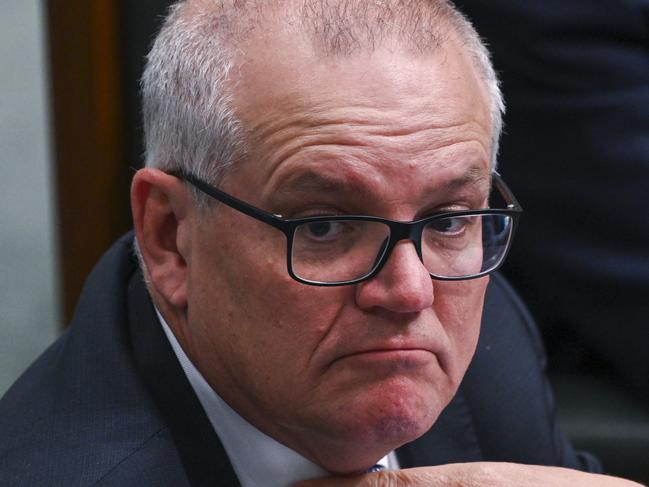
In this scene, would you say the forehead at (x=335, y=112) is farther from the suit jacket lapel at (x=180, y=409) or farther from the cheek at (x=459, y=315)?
the suit jacket lapel at (x=180, y=409)

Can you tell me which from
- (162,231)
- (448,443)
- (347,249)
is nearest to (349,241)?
(347,249)

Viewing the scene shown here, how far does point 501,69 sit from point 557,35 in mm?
111

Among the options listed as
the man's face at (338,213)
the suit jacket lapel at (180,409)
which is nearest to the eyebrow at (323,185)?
the man's face at (338,213)

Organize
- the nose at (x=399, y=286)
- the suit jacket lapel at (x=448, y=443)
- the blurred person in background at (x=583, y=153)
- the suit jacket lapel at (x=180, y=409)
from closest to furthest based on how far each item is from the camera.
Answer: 1. the nose at (x=399, y=286)
2. the suit jacket lapel at (x=180, y=409)
3. the suit jacket lapel at (x=448, y=443)
4. the blurred person in background at (x=583, y=153)

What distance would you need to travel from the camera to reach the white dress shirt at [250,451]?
57.3 inches

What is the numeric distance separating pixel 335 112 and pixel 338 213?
0.11 m

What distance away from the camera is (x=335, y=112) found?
1315 mm

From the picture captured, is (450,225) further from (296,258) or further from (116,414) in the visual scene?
(116,414)

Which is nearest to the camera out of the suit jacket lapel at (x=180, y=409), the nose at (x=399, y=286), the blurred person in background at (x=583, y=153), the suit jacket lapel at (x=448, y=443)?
the nose at (x=399, y=286)

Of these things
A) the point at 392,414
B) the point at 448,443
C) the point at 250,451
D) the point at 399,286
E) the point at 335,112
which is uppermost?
the point at 335,112

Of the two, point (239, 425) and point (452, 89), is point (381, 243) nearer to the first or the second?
point (452, 89)

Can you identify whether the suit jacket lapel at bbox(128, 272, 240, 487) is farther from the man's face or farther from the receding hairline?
the receding hairline

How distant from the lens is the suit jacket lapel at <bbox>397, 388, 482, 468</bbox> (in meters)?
1.70

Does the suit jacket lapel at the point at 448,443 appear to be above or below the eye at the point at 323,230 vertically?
below
